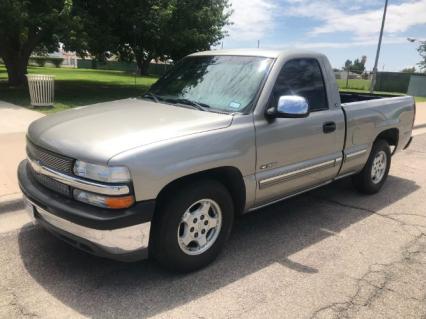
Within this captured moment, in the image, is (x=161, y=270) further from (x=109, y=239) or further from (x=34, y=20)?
(x=34, y=20)

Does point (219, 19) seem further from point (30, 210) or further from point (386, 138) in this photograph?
point (30, 210)

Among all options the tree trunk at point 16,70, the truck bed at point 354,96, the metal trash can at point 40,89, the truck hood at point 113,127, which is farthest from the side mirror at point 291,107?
the tree trunk at point 16,70

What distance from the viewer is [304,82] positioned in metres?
4.43

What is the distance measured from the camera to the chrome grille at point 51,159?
316cm

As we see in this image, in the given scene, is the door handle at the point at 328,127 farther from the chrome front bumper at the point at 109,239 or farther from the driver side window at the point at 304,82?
the chrome front bumper at the point at 109,239

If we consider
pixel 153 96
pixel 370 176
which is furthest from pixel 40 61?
pixel 370 176

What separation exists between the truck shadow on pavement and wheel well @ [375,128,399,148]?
Result: 1189mm

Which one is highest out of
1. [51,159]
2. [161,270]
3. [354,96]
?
[354,96]

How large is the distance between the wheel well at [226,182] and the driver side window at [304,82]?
0.87 m

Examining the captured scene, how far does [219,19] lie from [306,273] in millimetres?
18322

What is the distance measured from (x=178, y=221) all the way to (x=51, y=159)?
1076mm

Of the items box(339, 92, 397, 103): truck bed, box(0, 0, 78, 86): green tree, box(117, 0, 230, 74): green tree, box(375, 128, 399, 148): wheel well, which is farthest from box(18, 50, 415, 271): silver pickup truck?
box(117, 0, 230, 74): green tree

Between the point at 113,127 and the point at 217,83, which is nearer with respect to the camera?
the point at 113,127

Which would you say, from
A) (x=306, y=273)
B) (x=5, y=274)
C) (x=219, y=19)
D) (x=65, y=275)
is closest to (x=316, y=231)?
(x=306, y=273)
